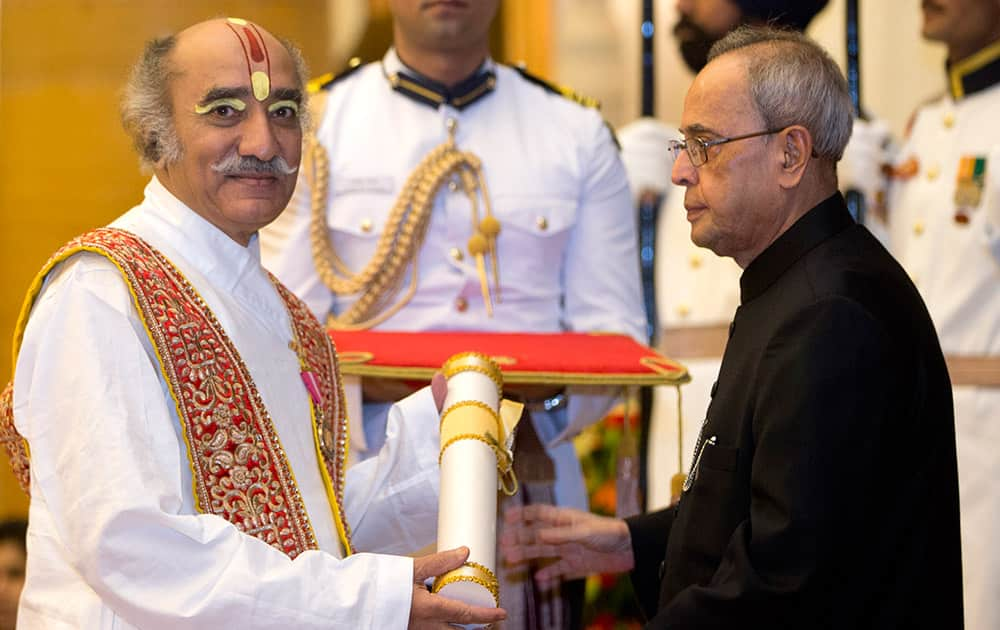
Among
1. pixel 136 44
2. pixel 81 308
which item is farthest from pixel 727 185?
pixel 136 44

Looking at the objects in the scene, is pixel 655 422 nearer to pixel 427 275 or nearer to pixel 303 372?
pixel 427 275

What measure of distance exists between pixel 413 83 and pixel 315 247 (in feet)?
1.75

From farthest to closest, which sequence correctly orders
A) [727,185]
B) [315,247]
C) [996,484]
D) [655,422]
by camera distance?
[655,422] → [996,484] → [315,247] → [727,185]

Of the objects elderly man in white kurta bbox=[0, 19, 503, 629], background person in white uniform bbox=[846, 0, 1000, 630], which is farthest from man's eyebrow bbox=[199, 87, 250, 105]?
background person in white uniform bbox=[846, 0, 1000, 630]

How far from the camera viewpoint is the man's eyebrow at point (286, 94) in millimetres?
2719

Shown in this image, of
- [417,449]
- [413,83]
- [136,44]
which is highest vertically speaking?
[136,44]

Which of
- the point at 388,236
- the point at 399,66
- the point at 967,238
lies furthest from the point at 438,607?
the point at 967,238

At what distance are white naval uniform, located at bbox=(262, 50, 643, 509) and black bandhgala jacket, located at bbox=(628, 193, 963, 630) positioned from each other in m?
1.39

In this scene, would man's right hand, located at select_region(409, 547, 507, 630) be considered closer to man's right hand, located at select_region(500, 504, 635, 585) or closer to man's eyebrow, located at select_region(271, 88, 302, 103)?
man's right hand, located at select_region(500, 504, 635, 585)

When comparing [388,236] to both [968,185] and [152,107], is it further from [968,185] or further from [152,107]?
[968,185]

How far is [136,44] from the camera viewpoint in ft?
21.8

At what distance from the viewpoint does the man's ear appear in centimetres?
253

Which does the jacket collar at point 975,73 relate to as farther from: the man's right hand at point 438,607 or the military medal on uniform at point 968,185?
the man's right hand at point 438,607

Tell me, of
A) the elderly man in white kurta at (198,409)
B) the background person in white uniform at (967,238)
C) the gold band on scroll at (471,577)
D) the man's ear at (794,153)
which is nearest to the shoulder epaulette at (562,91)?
the background person in white uniform at (967,238)
